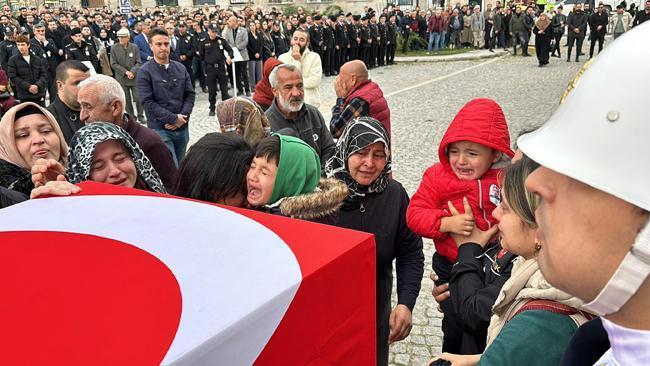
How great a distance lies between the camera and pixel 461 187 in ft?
7.09

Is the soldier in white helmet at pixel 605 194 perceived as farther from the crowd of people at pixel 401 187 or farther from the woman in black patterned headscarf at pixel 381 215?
the woman in black patterned headscarf at pixel 381 215

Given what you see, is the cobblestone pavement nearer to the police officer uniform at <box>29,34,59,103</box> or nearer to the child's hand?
the child's hand

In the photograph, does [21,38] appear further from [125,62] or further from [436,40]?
[436,40]

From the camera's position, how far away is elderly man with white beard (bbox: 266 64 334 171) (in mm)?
3939

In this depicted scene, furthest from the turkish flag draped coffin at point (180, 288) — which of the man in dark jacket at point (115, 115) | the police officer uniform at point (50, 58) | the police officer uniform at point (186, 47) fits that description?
the police officer uniform at point (186, 47)

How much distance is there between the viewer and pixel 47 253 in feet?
3.61

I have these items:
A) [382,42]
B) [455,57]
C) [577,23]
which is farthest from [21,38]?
[577,23]

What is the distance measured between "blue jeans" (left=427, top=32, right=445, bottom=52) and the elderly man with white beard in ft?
63.9

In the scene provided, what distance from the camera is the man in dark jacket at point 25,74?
347 inches

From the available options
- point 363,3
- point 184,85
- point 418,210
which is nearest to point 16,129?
point 418,210

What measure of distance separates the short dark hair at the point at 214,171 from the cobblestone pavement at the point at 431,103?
1.69m

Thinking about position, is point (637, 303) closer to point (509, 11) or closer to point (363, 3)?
point (509, 11)

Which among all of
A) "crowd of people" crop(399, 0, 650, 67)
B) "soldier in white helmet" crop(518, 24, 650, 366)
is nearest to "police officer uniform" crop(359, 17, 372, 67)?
"crowd of people" crop(399, 0, 650, 67)

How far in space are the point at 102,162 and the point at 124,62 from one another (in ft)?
26.1
